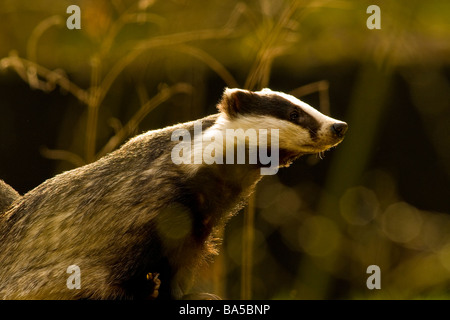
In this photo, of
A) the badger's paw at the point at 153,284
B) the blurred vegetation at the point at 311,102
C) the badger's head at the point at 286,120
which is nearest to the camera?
the badger's paw at the point at 153,284

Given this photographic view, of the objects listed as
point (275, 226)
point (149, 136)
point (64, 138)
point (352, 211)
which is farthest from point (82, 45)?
point (149, 136)

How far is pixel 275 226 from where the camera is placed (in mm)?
5078

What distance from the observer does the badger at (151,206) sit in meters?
2.37

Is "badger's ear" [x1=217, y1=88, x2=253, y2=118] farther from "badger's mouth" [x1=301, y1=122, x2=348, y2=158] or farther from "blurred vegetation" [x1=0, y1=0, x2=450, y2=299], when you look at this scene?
"blurred vegetation" [x1=0, y1=0, x2=450, y2=299]

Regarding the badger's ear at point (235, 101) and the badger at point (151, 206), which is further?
the badger's ear at point (235, 101)

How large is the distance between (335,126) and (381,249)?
7.00 feet

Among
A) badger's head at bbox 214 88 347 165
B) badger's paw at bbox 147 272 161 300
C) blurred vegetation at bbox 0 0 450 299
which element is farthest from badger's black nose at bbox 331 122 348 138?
blurred vegetation at bbox 0 0 450 299

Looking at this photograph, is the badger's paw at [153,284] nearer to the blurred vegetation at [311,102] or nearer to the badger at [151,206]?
the badger at [151,206]

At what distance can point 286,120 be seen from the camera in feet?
8.23

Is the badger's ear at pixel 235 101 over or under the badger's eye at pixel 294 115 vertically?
over

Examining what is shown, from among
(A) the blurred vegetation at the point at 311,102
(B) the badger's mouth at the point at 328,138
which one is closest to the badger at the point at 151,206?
(B) the badger's mouth at the point at 328,138

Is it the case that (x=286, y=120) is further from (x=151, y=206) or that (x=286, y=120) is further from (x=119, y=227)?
(x=119, y=227)

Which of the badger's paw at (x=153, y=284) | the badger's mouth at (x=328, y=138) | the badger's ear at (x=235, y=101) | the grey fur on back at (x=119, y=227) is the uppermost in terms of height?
the badger's ear at (x=235, y=101)

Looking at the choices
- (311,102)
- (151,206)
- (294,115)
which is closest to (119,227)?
(151,206)
